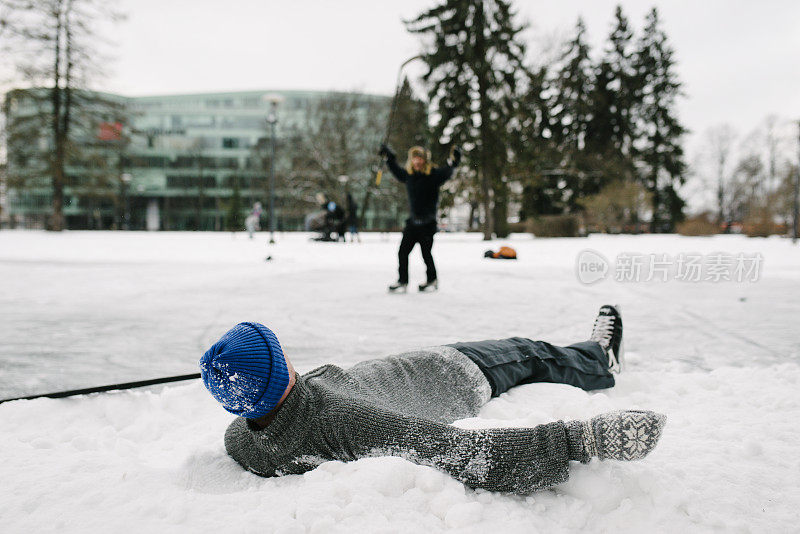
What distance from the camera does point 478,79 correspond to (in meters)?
22.2

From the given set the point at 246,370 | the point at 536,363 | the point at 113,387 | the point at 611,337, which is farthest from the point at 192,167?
the point at 246,370

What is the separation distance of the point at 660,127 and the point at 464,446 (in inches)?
1687

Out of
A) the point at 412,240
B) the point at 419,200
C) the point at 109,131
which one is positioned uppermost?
the point at 109,131

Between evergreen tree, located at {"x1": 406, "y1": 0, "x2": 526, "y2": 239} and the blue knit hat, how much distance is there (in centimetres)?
2180

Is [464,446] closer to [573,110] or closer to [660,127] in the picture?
[573,110]

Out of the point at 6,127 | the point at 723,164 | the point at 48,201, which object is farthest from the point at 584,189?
A: the point at 48,201

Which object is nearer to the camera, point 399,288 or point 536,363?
point 536,363

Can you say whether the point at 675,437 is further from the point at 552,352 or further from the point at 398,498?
the point at 398,498

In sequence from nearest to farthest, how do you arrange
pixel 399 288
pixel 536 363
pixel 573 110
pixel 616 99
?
pixel 536 363
pixel 399 288
pixel 573 110
pixel 616 99

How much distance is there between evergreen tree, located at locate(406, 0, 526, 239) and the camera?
22156mm

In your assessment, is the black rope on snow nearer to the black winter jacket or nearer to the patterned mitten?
the patterned mitten

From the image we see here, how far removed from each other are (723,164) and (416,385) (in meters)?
49.0

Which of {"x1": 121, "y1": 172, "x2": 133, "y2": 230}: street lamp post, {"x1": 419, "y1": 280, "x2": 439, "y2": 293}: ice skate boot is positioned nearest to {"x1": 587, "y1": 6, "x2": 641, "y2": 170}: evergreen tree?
{"x1": 419, "y1": 280, "x2": 439, "y2": 293}: ice skate boot

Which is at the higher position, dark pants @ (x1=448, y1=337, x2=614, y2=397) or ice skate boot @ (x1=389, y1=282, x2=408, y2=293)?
dark pants @ (x1=448, y1=337, x2=614, y2=397)
